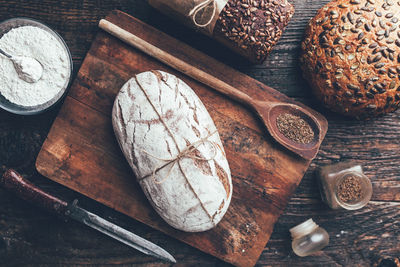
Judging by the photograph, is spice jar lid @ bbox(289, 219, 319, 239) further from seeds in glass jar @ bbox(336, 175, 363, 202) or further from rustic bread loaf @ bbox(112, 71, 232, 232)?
rustic bread loaf @ bbox(112, 71, 232, 232)

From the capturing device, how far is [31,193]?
4.85ft

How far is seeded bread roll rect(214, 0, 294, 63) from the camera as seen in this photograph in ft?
4.67

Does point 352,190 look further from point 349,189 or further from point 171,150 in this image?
point 171,150

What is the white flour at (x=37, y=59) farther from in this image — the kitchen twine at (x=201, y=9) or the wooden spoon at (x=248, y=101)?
the kitchen twine at (x=201, y=9)

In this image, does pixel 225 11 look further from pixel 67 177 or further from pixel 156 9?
pixel 67 177

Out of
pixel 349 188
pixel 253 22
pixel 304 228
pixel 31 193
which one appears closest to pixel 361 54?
pixel 253 22

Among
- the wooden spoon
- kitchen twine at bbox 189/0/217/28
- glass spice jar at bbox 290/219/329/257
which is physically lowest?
glass spice jar at bbox 290/219/329/257

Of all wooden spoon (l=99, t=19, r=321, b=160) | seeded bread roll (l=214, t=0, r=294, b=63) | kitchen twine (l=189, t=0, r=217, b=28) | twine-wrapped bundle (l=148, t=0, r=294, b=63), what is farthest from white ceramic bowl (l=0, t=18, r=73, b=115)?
seeded bread roll (l=214, t=0, r=294, b=63)

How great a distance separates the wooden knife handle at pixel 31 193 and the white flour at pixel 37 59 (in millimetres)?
385

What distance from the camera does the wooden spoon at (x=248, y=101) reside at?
154 centimetres

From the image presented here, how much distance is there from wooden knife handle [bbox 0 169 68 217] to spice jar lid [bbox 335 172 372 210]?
1443 millimetres

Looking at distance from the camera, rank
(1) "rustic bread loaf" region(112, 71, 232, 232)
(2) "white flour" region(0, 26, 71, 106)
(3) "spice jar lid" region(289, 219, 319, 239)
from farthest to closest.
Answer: (3) "spice jar lid" region(289, 219, 319, 239), (2) "white flour" region(0, 26, 71, 106), (1) "rustic bread loaf" region(112, 71, 232, 232)

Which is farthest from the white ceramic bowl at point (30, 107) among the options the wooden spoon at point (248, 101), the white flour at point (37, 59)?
the wooden spoon at point (248, 101)

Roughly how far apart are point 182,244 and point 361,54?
1.38m
